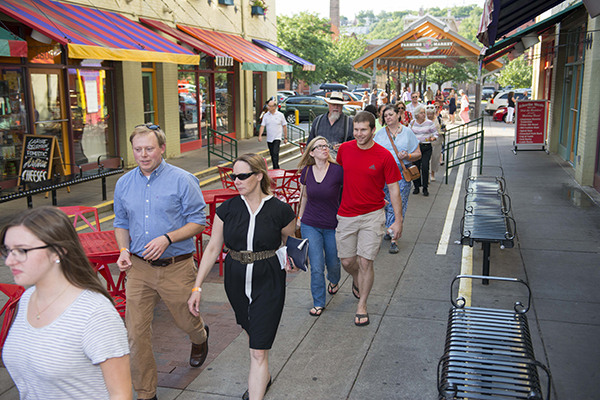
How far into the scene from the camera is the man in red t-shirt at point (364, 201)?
5.46 meters

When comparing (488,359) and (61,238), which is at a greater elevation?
(61,238)

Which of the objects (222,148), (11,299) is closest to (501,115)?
(222,148)

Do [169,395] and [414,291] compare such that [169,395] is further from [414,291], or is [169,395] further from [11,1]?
[11,1]

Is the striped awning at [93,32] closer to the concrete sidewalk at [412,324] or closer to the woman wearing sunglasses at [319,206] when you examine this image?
the concrete sidewalk at [412,324]

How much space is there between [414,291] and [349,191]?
1.70 m

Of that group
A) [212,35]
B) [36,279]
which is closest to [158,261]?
[36,279]

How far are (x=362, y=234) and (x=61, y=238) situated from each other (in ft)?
11.8

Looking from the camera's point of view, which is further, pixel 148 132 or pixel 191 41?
pixel 191 41

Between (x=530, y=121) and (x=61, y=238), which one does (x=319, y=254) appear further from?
(x=530, y=121)

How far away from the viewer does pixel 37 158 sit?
1056 centimetres

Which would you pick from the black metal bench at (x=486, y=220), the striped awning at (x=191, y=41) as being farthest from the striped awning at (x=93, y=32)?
the black metal bench at (x=486, y=220)

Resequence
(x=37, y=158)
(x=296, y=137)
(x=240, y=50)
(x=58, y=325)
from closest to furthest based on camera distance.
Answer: (x=58, y=325) → (x=37, y=158) → (x=240, y=50) → (x=296, y=137)

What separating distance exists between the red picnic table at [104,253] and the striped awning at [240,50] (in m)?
11.6

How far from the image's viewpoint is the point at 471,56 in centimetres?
2462
